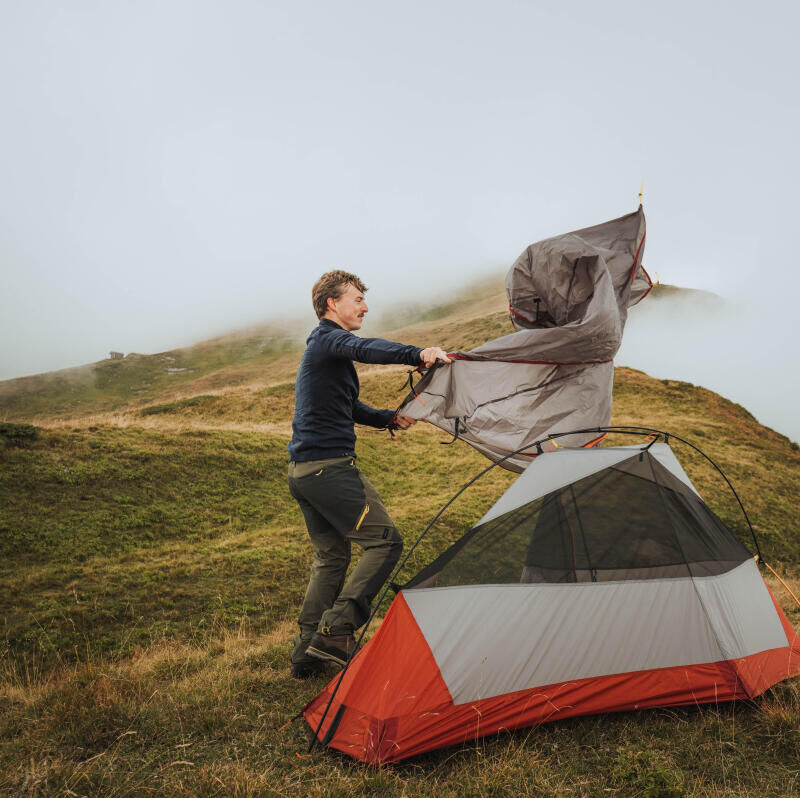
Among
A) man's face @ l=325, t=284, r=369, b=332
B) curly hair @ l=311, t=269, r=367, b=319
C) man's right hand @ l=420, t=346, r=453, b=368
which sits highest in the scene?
curly hair @ l=311, t=269, r=367, b=319

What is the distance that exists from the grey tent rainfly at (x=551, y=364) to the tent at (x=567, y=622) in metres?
0.53

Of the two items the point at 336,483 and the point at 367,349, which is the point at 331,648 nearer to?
the point at 336,483

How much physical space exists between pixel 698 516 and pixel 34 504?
483 inches

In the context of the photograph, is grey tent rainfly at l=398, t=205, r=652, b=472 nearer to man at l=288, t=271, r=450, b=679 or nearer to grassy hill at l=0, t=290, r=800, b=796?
man at l=288, t=271, r=450, b=679

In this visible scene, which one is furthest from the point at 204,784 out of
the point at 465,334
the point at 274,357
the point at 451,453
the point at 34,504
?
the point at 274,357

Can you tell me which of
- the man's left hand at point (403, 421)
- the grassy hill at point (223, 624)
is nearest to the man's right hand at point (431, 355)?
the man's left hand at point (403, 421)

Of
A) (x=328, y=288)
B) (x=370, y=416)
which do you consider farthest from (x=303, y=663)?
(x=328, y=288)

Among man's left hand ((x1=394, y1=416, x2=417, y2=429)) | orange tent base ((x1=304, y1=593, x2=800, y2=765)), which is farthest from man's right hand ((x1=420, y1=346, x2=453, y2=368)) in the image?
orange tent base ((x1=304, y1=593, x2=800, y2=765))

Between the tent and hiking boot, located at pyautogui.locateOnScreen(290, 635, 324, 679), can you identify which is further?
hiking boot, located at pyautogui.locateOnScreen(290, 635, 324, 679)

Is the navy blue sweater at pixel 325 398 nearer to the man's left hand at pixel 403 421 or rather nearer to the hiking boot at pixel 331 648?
the man's left hand at pixel 403 421

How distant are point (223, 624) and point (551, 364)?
5817 millimetres

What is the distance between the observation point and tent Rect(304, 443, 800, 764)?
12.7 ft

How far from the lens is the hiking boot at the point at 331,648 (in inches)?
183

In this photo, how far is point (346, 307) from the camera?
505 centimetres
